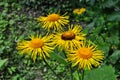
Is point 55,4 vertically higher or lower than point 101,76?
higher

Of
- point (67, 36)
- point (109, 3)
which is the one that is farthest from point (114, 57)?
point (67, 36)

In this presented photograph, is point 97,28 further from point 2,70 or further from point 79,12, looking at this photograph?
point 2,70

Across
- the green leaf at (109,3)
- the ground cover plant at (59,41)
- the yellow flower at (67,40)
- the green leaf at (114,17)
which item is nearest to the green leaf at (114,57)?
the ground cover plant at (59,41)

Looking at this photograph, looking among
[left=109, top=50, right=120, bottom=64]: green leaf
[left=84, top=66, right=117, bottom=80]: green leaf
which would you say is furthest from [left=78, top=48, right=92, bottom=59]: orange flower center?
[left=109, top=50, right=120, bottom=64]: green leaf

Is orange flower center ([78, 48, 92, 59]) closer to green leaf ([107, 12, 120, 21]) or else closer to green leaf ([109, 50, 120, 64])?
green leaf ([107, 12, 120, 21])

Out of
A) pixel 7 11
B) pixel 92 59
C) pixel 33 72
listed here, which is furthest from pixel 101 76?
pixel 7 11

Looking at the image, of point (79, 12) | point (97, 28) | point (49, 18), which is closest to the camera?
point (49, 18)

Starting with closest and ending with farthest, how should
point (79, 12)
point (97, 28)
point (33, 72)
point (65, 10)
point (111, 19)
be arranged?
point (111, 19)
point (97, 28)
point (33, 72)
point (79, 12)
point (65, 10)

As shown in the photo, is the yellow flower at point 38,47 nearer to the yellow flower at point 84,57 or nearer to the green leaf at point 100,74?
the yellow flower at point 84,57
